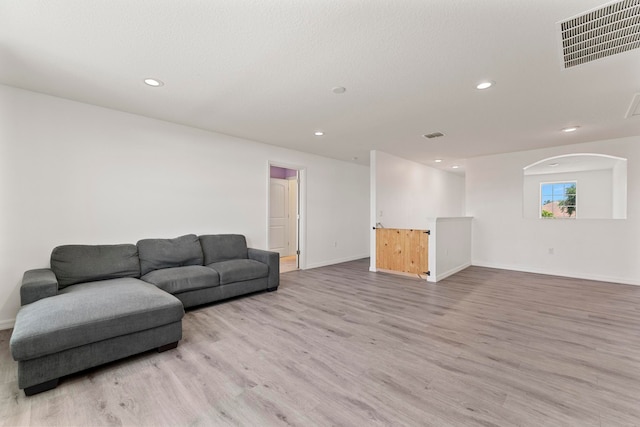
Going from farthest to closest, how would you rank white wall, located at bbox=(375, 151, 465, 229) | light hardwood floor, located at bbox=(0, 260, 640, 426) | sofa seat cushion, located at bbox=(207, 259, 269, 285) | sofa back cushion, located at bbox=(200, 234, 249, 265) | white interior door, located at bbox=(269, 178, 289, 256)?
white interior door, located at bbox=(269, 178, 289, 256) < white wall, located at bbox=(375, 151, 465, 229) < sofa back cushion, located at bbox=(200, 234, 249, 265) < sofa seat cushion, located at bbox=(207, 259, 269, 285) < light hardwood floor, located at bbox=(0, 260, 640, 426)

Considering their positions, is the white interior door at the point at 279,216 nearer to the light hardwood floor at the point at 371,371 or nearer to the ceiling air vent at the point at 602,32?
the light hardwood floor at the point at 371,371

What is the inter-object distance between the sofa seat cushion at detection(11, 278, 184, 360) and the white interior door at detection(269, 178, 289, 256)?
→ 14.3 feet

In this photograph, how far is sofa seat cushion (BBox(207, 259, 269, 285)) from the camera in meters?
3.60

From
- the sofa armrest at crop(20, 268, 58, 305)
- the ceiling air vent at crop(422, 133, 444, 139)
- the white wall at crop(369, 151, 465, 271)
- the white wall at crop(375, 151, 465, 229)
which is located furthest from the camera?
the white wall at crop(375, 151, 465, 229)

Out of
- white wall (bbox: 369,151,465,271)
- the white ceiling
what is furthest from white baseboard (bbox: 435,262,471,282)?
the white ceiling

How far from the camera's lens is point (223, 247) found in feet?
13.8

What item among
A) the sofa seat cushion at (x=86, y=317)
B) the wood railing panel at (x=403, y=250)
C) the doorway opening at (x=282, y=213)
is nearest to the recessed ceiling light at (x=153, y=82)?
the sofa seat cushion at (x=86, y=317)

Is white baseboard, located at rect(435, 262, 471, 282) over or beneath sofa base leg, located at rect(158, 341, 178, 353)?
over

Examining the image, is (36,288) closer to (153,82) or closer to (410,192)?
(153,82)

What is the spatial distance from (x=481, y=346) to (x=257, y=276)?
112 inches

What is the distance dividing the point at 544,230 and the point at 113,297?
7103 mm

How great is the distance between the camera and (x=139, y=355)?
2.31 metres

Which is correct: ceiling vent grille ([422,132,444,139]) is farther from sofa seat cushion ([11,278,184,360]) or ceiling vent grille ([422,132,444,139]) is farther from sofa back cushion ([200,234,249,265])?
sofa seat cushion ([11,278,184,360])

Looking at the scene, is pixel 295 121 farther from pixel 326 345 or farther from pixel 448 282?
pixel 448 282
